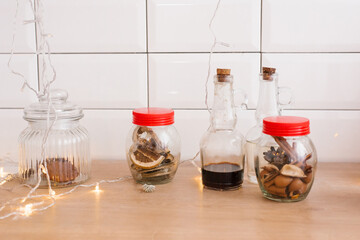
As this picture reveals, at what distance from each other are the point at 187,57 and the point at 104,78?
0.23 m

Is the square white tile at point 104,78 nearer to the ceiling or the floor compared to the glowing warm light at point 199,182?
nearer to the ceiling

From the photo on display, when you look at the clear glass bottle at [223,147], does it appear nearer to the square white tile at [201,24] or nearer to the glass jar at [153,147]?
the glass jar at [153,147]

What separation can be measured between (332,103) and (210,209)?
0.54m

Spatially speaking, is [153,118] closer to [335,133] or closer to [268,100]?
[268,100]

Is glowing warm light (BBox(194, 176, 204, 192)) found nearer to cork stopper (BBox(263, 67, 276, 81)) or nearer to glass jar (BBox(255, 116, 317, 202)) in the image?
glass jar (BBox(255, 116, 317, 202))

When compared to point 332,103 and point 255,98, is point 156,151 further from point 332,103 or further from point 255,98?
point 332,103

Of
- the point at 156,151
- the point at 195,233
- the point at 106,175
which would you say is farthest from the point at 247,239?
the point at 106,175

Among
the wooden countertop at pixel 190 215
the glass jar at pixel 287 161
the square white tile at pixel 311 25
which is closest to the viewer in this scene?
the wooden countertop at pixel 190 215

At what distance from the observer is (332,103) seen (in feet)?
3.81

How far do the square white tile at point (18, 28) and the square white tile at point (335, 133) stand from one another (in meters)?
0.72

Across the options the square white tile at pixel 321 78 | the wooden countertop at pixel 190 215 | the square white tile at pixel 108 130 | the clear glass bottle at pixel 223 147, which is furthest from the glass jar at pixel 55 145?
the square white tile at pixel 321 78

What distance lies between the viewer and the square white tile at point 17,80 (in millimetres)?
1181

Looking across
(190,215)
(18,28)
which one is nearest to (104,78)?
(18,28)

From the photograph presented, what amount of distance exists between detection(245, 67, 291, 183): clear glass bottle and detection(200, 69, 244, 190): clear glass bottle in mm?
41
